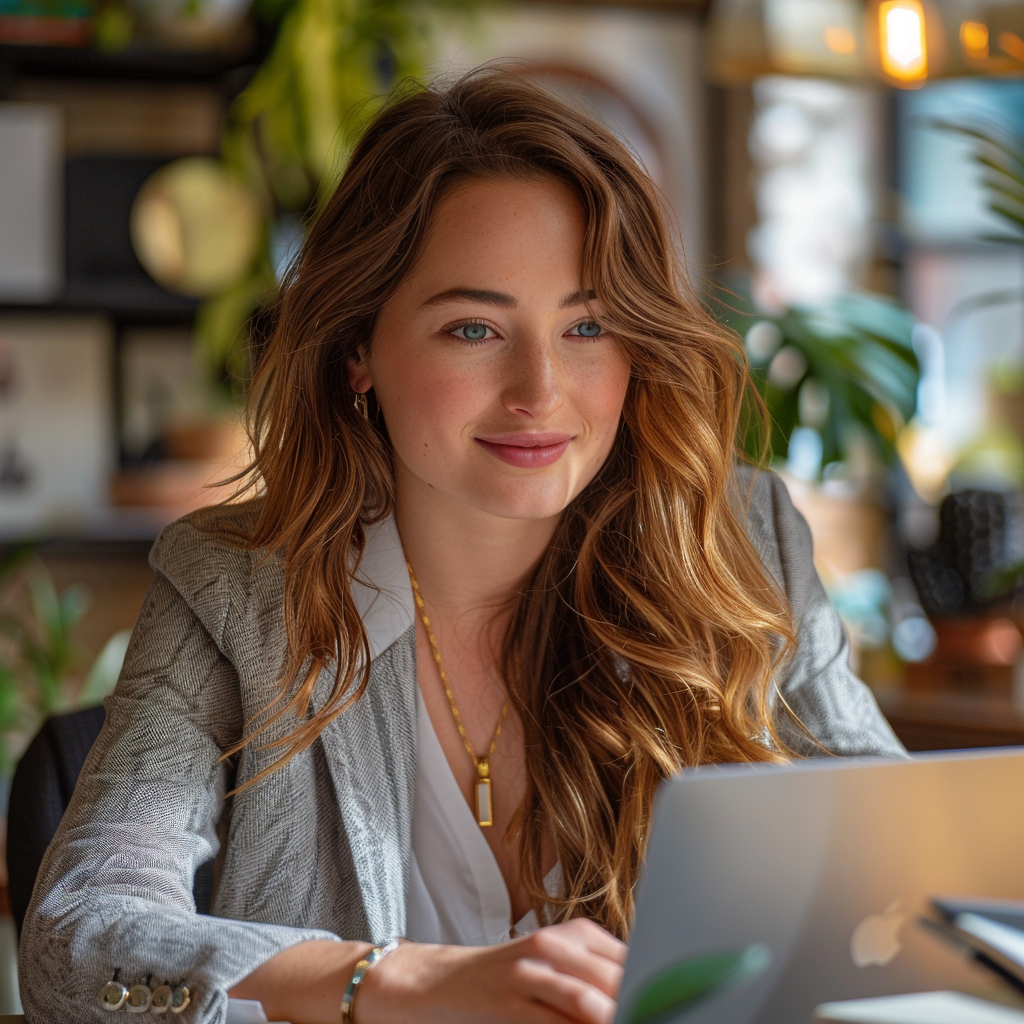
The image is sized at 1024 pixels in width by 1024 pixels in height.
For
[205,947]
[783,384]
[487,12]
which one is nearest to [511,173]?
[205,947]

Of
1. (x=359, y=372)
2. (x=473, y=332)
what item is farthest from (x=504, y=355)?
(x=359, y=372)

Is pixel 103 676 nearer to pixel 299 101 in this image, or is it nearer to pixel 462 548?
pixel 299 101

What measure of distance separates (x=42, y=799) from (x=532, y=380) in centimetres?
60

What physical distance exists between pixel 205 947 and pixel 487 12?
318cm

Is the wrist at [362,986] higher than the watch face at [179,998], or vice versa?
the wrist at [362,986]

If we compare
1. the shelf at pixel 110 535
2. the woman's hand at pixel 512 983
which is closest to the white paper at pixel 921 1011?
the woman's hand at pixel 512 983

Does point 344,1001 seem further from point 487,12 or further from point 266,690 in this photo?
point 487,12

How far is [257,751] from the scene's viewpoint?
3.67ft

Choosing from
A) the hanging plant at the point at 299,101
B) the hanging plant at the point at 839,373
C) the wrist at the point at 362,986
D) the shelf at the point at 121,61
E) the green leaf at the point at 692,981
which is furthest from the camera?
the shelf at the point at 121,61

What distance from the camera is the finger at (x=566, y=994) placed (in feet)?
2.24

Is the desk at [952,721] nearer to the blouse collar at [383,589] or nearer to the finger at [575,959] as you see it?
the blouse collar at [383,589]

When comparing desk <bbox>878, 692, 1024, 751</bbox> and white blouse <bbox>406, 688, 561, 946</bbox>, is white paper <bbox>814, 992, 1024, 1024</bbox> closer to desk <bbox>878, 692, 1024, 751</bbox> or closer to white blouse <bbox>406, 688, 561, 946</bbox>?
white blouse <bbox>406, 688, 561, 946</bbox>

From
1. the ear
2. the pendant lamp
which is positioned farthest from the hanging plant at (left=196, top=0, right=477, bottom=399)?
the ear

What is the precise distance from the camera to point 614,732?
3.86 ft
